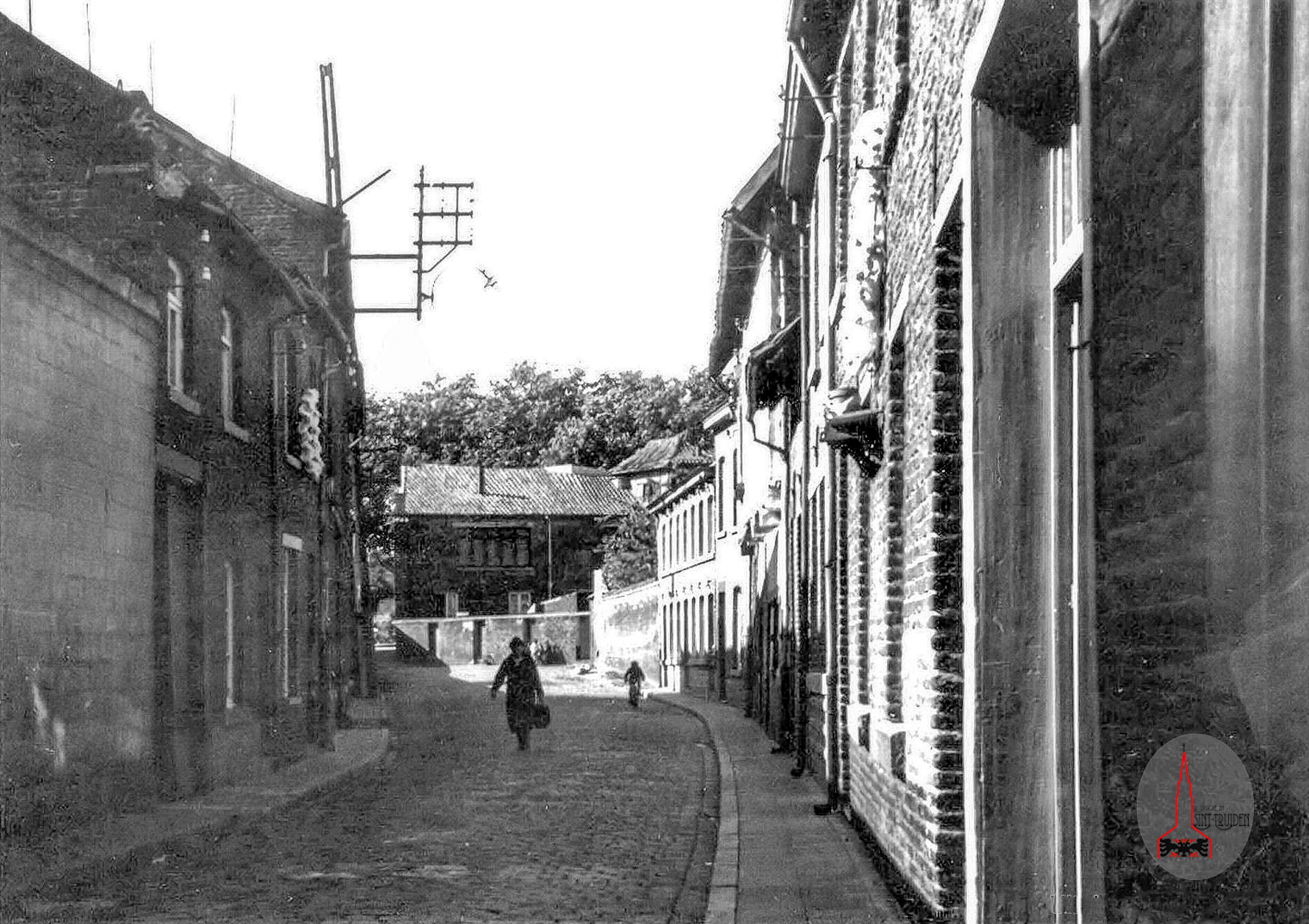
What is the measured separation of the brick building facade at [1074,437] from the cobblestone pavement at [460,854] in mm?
1687

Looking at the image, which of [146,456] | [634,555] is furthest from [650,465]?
[146,456]

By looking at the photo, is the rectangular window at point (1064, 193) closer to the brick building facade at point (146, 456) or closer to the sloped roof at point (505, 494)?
the brick building facade at point (146, 456)

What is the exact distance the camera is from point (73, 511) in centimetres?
1216

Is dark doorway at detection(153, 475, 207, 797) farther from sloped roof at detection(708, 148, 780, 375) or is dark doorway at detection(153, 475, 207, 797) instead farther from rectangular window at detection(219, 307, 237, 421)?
sloped roof at detection(708, 148, 780, 375)

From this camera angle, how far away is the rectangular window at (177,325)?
51.4ft

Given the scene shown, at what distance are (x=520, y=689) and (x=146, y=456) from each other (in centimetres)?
921

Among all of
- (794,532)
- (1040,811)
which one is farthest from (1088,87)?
(794,532)

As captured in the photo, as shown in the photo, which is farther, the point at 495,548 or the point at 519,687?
the point at 495,548

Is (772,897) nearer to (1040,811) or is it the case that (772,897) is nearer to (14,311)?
(1040,811)

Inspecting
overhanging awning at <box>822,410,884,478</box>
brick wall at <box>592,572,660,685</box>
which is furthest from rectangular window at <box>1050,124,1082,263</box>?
brick wall at <box>592,572,660,685</box>

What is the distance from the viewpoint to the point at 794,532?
20.5 metres

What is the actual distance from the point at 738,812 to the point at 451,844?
277 centimetres

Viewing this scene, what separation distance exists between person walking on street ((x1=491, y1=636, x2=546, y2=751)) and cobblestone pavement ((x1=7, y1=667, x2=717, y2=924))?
0.98 m

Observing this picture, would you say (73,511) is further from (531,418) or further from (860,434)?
(531,418)
